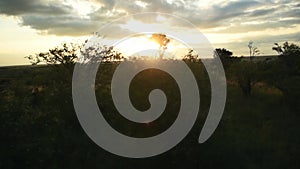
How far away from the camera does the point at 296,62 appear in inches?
777

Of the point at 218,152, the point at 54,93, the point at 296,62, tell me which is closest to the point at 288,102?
the point at 296,62

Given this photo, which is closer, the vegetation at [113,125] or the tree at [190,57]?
the vegetation at [113,125]

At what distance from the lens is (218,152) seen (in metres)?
10.7

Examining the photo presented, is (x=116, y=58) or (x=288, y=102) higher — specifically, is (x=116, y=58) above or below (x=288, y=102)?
above

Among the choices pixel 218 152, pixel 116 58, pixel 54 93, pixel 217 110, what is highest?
pixel 116 58

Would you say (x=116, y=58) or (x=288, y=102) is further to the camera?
(x=288, y=102)

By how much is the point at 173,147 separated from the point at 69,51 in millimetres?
5329

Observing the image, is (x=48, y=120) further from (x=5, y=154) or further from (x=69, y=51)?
(x=69, y=51)

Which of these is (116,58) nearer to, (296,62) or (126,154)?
(126,154)

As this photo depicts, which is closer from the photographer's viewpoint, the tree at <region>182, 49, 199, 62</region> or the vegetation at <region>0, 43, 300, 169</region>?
the vegetation at <region>0, 43, 300, 169</region>

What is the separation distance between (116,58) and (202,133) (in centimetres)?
469

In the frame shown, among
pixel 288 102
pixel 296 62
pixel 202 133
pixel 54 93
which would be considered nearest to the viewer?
pixel 202 133

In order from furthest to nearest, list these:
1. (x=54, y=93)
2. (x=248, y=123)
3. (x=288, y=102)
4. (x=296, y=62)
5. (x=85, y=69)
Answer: (x=296, y=62)
(x=288, y=102)
(x=248, y=123)
(x=85, y=69)
(x=54, y=93)

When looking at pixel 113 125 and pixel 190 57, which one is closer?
pixel 113 125
